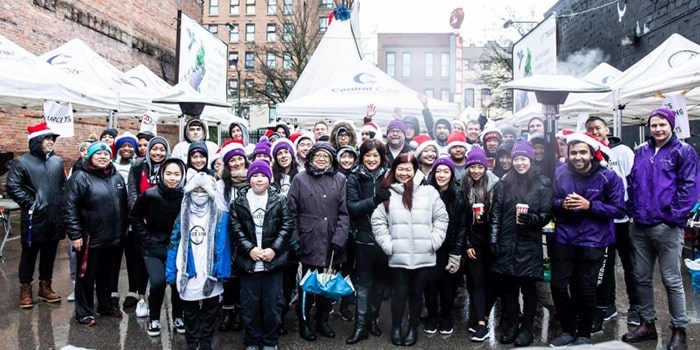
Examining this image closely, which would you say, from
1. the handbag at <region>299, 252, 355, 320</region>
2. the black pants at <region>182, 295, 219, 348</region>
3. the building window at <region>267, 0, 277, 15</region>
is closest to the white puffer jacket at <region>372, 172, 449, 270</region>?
the handbag at <region>299, 252, 355, 320</region>

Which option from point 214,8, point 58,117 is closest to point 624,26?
point 58,117

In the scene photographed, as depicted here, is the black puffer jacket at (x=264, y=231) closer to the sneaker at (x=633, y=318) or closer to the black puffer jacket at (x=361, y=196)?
the black puffer jacket at (x=361, y=196)

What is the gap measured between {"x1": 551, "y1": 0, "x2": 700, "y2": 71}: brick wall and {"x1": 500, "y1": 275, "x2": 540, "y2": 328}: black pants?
9408 mm

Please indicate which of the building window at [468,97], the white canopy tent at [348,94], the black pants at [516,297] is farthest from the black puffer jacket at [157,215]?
the building window at [468,97]

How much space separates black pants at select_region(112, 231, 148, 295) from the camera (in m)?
5.33

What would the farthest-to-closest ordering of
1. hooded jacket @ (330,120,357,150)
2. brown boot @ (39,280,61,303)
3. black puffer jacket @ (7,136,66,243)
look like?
1. hooded jacket @ (330,120,357,150)
2. brown boot @ (39,280,61,303)
3. black puffer jacket @ (7,136,66,243)

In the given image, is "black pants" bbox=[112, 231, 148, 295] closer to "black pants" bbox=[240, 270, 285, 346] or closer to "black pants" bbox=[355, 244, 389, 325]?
"black pants" bbox=[240, 270, 285, 346]

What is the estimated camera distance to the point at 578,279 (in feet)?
14.3

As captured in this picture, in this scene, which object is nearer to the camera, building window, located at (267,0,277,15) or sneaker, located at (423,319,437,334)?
sneaker, located at (423,319,437,334)

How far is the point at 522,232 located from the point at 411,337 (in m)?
1.33

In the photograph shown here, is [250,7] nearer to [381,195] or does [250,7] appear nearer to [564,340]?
[381,195]

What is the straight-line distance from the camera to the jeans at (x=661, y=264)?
4.32m

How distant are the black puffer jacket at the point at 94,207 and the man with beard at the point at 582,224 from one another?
12.5 feet

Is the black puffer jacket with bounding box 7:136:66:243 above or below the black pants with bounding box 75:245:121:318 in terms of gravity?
above
